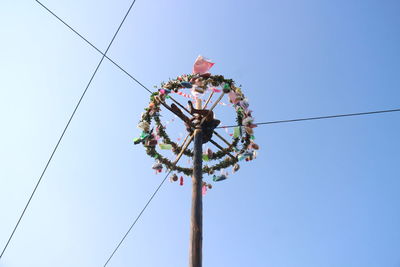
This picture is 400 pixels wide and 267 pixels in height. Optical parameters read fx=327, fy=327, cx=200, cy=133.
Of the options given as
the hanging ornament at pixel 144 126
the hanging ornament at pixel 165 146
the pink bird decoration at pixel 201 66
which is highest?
the pink bird decoration at pixel 201 66

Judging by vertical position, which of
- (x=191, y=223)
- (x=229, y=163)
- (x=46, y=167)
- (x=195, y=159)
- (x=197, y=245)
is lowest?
(x=197, y=245)

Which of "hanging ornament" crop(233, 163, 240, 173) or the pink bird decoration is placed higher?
the pink bird decoration

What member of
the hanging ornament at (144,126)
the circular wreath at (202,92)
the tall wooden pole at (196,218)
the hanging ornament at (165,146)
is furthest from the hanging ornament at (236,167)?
the hanging ornament at (144,126)

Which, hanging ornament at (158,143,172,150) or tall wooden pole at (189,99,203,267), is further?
hanging ornament at (158,143,172,150)

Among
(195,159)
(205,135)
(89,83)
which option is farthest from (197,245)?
(89,83)

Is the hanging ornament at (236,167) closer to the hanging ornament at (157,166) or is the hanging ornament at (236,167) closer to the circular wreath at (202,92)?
the circular wreath at (202,92)

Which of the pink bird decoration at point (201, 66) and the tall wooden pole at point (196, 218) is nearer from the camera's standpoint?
the tall wooden pole at point (196, 218)

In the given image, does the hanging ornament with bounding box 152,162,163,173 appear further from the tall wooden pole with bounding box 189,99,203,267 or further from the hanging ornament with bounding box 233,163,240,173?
the tall wooden pole with bounding box 189,99,203,267

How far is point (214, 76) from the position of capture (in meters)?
5.97

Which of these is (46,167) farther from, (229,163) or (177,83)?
(229,163)

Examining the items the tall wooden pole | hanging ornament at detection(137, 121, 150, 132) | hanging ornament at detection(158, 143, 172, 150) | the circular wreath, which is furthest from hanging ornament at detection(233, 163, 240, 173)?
hanging ornament at detection(137, 121, 150, 132)

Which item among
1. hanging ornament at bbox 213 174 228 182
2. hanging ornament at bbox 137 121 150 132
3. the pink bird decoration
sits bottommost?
hanging ornament at bbox 213 174 228 182

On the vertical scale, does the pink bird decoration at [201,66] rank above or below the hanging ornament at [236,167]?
above

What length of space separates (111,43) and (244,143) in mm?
2935
